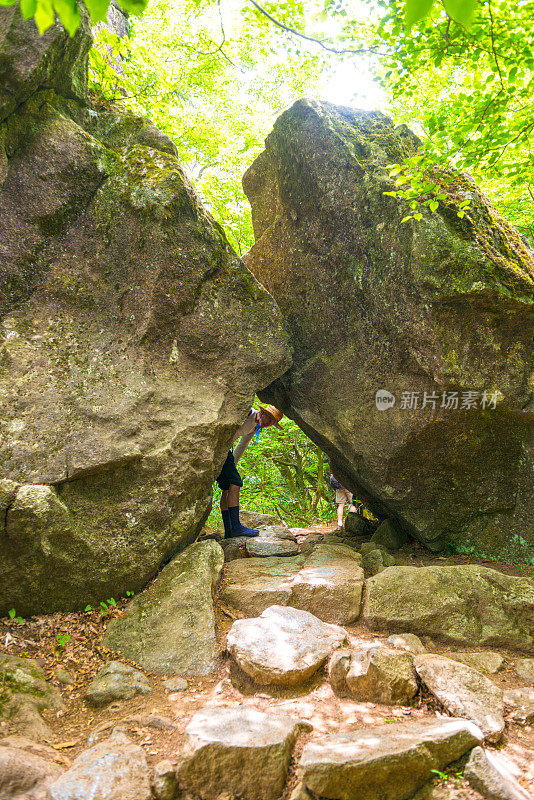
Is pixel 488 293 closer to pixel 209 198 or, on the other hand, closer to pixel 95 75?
pixel 95 75

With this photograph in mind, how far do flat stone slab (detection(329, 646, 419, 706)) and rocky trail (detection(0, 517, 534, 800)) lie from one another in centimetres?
1

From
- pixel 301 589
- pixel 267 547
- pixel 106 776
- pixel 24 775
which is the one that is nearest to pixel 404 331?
pixel 301 589

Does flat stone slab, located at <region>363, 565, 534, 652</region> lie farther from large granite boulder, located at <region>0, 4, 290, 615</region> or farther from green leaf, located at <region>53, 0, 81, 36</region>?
green leaf, located at <region>53, 0, 81, 36</region>

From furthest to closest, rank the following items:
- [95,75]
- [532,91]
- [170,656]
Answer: [95,75], [532,91], [170,656]

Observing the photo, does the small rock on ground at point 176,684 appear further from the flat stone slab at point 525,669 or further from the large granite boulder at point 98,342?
the flat stone slab at point 525,669

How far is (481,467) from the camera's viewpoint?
22.0 ft

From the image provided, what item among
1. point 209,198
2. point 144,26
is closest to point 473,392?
point 209,198

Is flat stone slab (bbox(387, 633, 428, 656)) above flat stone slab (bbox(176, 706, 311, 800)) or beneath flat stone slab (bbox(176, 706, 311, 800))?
above

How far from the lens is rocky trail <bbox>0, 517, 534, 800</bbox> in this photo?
284cm

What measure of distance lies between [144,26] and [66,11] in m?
17.1

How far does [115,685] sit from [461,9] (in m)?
4.91

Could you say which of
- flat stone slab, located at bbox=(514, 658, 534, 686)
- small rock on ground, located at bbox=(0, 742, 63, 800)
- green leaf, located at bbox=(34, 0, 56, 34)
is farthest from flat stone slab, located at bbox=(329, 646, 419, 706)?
green leaf, located at bbox=(34, 0, 56, 34)

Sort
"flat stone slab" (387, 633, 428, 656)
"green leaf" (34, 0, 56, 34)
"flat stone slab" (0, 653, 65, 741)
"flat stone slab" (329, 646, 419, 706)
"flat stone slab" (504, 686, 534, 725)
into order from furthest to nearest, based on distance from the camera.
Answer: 1. "flat stone slab" (387, 633, 428, 656)
2. "flat stone slab" (329, 646, 419, 706)
3. "flat stone slab" (504, 686, 534, 725)
4. "flat stone slab" (0, 653, 65, 741)
5. "green leaf" (34, 0, 56, 34)

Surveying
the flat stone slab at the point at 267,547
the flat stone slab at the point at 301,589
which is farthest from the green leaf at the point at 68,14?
the flat stone slab at the point at 267,547
